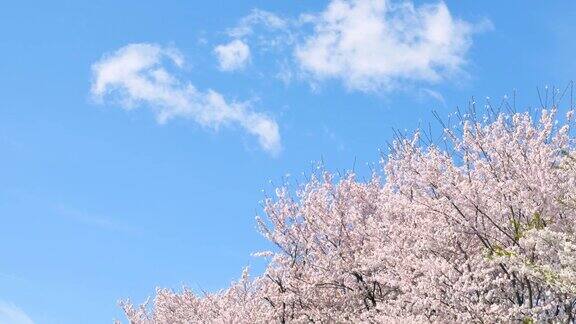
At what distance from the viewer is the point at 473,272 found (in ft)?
53.5

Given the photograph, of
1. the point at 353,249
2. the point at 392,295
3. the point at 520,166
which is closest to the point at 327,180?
the point at 353,249

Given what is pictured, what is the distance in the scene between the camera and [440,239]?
60.2ft

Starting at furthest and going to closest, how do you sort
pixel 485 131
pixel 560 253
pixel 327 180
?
pixel 327 180 → pixel 485 131 → pixel 560 253

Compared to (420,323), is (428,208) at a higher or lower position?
higher

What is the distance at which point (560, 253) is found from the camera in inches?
487

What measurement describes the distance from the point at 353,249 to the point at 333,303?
6.72ft

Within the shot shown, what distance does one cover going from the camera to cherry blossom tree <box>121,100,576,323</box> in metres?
16.0

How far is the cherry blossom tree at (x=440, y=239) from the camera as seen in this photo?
16.0 meters

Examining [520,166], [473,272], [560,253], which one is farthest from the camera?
[520,166]

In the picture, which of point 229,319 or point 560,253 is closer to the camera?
point 560,253

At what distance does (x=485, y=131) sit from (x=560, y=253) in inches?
304

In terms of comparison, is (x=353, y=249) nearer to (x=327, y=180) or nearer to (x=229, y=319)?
(x=327, y=180)

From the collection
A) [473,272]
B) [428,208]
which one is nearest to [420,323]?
[473,272]

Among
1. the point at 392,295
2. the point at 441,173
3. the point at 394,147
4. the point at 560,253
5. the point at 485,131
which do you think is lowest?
the point at 560,253
